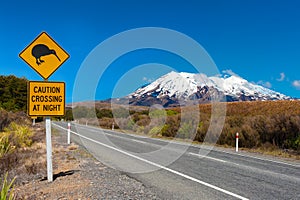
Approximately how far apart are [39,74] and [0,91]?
4206 centimetres

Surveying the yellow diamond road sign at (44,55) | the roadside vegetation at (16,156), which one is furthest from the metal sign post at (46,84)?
the roadside vegetation at (16,156)

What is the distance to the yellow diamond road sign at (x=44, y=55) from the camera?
6.69 metres

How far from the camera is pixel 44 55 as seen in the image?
6.84 m

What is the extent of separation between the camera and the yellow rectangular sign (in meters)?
6.57

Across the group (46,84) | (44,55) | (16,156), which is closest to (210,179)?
(46,84)

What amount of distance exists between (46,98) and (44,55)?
108 cm

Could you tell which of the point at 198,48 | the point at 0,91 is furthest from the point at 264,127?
the point at 0,91

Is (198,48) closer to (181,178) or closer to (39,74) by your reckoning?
(181,178)

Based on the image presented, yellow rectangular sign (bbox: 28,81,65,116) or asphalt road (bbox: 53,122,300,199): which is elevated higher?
yellow rectangular sign (bbox: 28,81,65,116)

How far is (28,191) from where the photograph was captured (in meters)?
6.25

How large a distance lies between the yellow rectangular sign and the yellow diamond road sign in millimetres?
301

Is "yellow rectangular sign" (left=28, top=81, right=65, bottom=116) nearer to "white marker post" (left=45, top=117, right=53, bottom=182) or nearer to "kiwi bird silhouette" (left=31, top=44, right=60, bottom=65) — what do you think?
"white marker post" (left=45, top=117, right=53, bottom=182)

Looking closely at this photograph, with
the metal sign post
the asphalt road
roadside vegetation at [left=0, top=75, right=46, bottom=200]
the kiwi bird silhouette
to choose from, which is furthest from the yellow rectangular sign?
the asphalt road

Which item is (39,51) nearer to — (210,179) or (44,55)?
(44,55)
